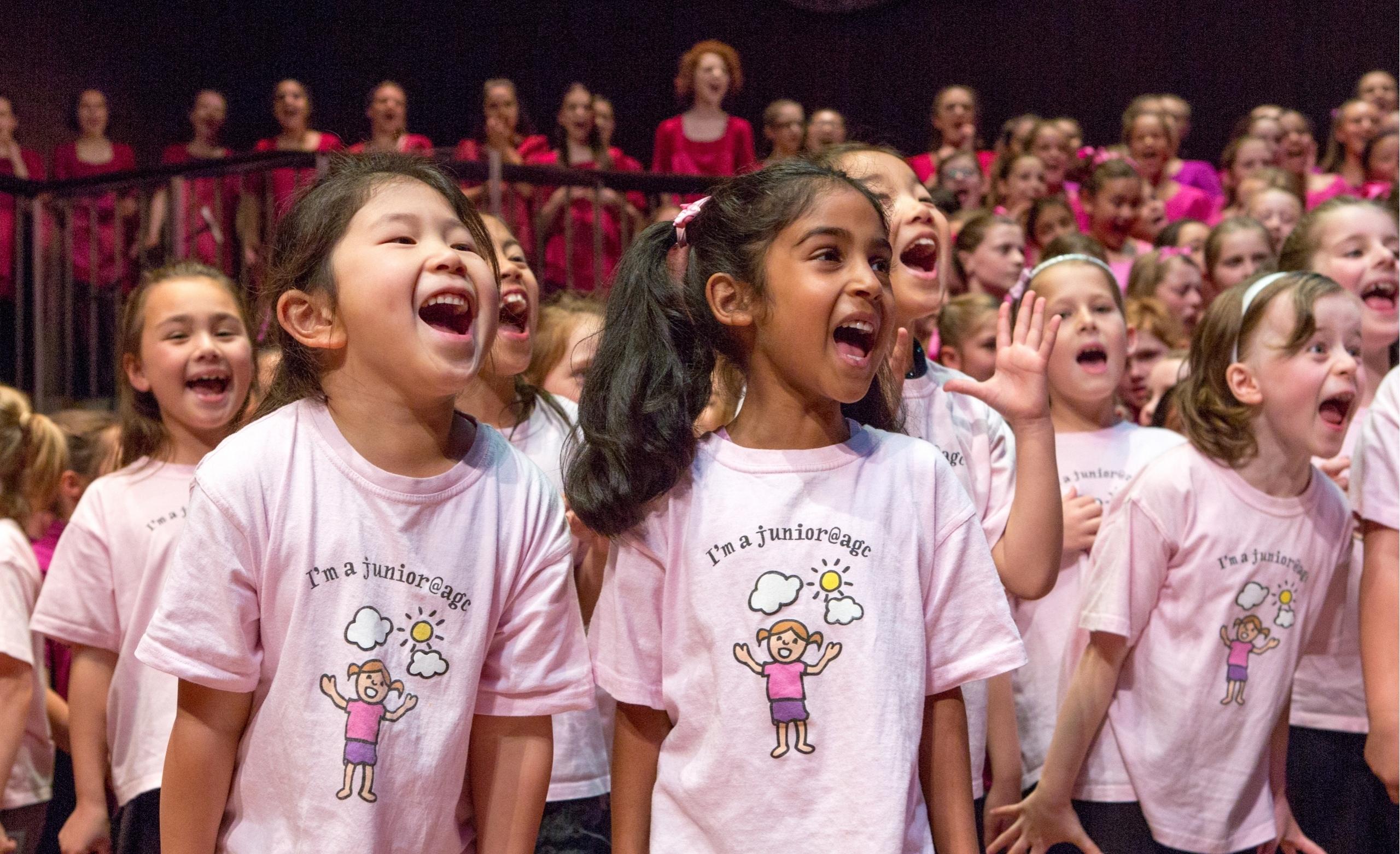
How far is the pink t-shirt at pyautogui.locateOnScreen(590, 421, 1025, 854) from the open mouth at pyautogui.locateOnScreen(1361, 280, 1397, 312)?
1744 mm

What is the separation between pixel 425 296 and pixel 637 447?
0.33 metres

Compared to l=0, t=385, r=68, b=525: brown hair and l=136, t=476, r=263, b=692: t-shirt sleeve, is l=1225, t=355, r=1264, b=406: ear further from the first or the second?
l=0, t=385, r=68, b=525: brown hair

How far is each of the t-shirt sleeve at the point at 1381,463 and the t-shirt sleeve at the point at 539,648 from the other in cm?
146

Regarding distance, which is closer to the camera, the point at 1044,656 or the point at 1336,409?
the point at 1336,409

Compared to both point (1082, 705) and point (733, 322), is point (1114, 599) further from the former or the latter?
point (733, 322)

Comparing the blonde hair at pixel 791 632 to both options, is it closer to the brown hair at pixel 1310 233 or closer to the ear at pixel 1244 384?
the ear at pixel 1244 384

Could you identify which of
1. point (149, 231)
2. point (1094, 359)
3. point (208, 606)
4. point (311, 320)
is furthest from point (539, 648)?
point (149, 231)

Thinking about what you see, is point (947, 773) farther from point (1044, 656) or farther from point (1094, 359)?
point (1094, 359)

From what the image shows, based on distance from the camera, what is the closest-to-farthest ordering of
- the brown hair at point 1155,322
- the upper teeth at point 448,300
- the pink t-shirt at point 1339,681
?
the upper teeth at point 448,300 < the pink t-shirt at point 1339,681 < the brown hair at point 1155,322

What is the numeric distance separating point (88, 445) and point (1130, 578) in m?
2.73

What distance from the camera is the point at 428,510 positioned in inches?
64.2

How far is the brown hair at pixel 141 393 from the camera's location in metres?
2.52

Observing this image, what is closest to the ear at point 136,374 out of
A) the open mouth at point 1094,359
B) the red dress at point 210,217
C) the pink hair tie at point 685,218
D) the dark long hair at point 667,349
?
the dark long hair at point 667,349

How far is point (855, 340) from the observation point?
5.75ft
